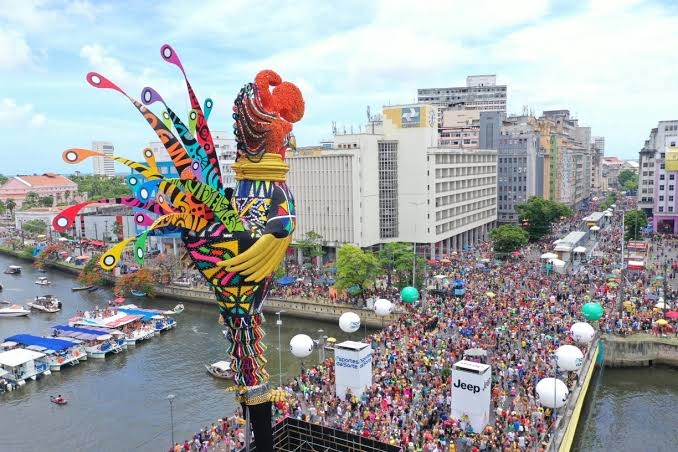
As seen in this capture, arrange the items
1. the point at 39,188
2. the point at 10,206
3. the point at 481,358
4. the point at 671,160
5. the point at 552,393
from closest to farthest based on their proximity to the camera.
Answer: the point at 552,393 → the point at 481,358 → the point at 671,160 → the point at 10,206 → the point at 39,188

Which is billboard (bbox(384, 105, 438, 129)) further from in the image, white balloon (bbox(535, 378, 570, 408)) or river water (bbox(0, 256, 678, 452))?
white balloon (bbox(535, 378, 570, 408))

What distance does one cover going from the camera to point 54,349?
42875mm

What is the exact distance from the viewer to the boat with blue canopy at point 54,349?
42.1 m

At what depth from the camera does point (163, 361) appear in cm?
4334

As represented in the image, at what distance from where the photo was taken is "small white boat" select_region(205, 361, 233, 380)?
38844 millimetres

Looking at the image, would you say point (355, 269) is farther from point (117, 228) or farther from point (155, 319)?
point (117, 228)

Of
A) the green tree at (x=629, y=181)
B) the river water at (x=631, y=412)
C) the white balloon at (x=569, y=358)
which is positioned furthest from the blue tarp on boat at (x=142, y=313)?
the green tree at (x=629, y=181)

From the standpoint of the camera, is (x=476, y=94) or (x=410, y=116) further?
(x=476, y=94)

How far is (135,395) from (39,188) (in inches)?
5254

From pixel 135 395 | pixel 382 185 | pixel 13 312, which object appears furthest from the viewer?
pixel 382 185

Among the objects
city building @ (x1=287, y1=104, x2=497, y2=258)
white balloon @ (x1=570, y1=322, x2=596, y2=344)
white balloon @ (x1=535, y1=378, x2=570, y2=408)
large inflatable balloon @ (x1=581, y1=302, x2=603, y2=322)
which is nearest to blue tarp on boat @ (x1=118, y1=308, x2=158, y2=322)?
city building @ (x1=287, y1=104, x2=497, y2=258)

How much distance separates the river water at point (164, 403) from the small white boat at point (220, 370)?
453mm

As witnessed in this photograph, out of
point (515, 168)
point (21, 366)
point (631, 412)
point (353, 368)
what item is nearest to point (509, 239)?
point (631, 412)

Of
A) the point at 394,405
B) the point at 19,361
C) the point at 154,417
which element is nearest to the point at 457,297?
the point at 394,405
